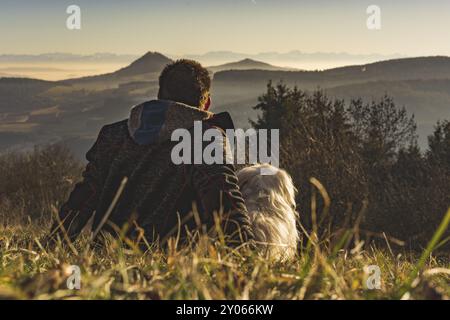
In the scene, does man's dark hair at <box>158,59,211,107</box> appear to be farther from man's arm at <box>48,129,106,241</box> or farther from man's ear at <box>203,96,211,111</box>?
man's arm at <box>48,129,106,241</box>

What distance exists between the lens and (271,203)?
17.0 feet

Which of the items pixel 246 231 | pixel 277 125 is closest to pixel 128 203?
pixel 246 231

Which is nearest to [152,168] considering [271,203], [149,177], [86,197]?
[149,177]

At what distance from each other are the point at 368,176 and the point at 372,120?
53.0ft

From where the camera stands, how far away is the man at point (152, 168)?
516 cm

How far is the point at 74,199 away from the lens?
5457mm

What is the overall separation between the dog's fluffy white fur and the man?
1.11 ft

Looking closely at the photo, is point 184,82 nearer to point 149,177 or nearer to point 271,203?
point 149,177

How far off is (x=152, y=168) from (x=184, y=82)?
0.67m

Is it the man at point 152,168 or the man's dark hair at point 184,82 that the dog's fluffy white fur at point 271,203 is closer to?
the man at point 152,168

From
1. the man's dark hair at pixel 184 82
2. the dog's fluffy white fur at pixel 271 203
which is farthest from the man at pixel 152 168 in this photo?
the dog's fluffy white fur at pixel 271 203

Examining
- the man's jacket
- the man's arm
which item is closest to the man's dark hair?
the man's jacket

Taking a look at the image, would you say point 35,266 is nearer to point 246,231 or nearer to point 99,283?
point 99,283

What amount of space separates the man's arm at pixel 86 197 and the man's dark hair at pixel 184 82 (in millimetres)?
599
